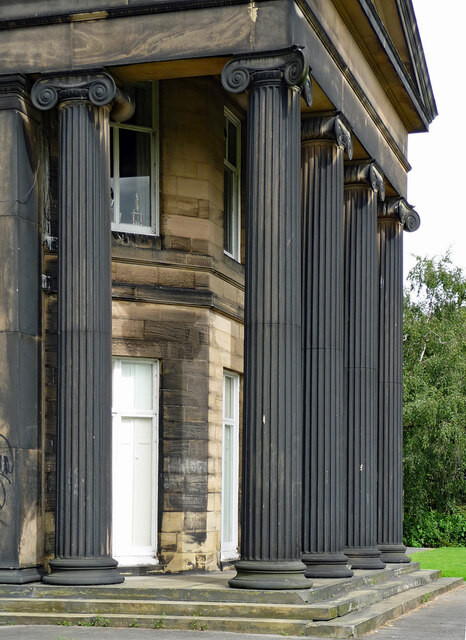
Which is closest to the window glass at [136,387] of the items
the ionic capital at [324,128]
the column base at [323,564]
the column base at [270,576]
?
the column base at [323,564]

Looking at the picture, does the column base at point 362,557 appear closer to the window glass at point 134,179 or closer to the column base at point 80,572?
the column base at point 80,572

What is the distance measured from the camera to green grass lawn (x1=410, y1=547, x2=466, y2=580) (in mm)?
23422

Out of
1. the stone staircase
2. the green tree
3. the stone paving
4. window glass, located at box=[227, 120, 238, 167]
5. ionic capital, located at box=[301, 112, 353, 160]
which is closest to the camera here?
the stone paving

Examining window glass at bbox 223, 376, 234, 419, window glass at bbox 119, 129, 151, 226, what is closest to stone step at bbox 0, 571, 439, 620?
window glass at bbox 223, 376, 234, 419

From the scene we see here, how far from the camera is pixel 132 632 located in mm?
12164

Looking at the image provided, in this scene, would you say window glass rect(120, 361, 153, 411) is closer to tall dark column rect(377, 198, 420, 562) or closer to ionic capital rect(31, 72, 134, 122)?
ionic capital rect(31, 72, 134, 122)

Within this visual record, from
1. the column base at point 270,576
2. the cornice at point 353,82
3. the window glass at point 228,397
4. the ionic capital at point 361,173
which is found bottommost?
the column base at point 270,576

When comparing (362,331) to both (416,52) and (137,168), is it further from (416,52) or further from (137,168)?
(416,52)

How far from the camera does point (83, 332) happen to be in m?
13.7

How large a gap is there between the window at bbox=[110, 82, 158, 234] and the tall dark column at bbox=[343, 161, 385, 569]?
11.0 ft

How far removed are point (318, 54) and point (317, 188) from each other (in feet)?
6.10

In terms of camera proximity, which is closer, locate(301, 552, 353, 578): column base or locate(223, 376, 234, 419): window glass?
locate(301, 552, 353, 578): column base

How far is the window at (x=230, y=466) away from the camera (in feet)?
57.3

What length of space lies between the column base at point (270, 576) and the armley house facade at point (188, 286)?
3 centimetres
